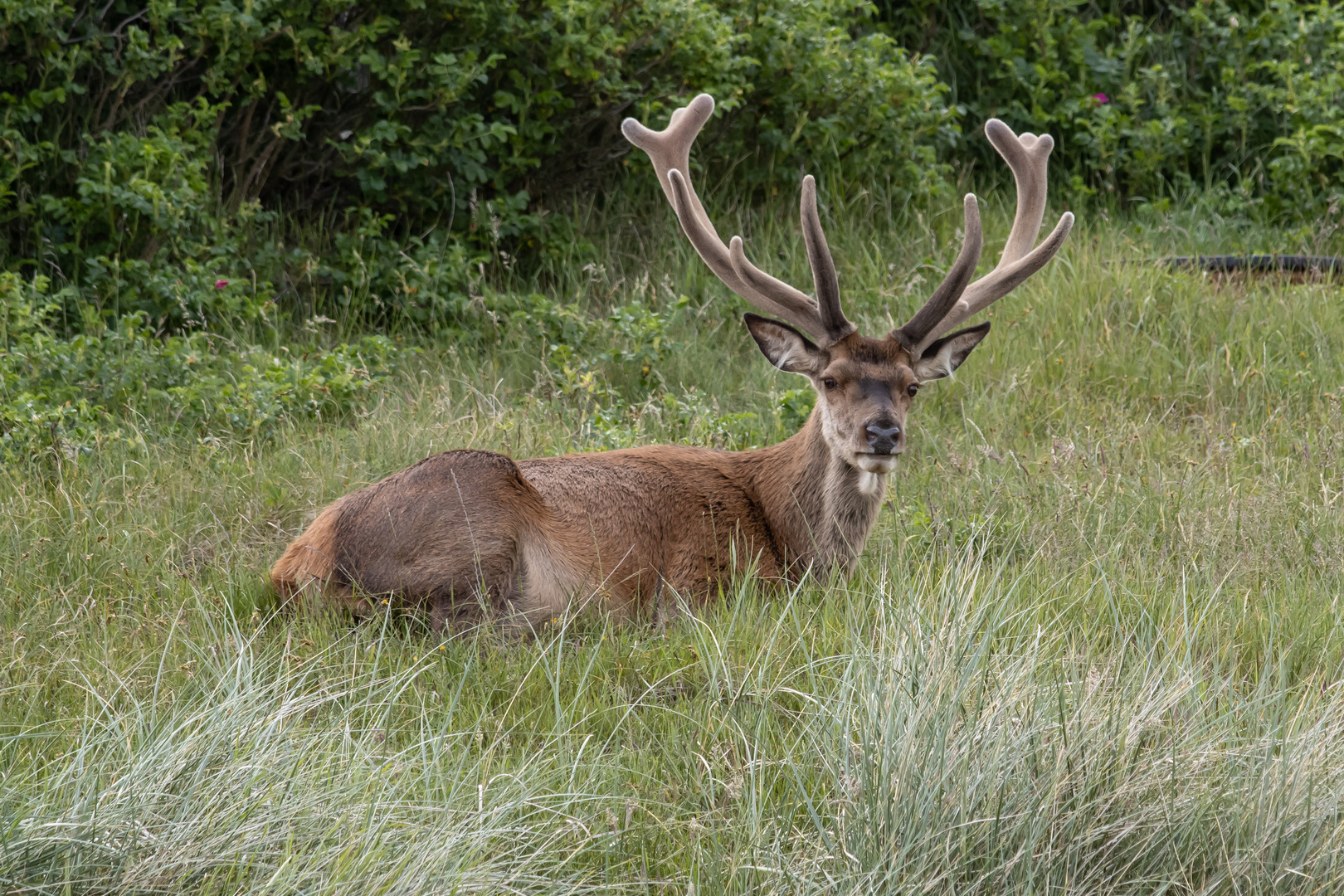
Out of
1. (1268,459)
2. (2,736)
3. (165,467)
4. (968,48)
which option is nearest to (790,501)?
(1268,459)

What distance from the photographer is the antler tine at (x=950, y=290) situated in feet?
16.7

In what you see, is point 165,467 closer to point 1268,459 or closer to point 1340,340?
point 1268,459

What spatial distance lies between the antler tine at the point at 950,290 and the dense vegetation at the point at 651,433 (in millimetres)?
673

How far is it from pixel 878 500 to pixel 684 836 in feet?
7.45

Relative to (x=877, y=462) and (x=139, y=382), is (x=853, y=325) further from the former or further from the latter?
(x=139, y=382)

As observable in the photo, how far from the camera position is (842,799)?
2.92 m

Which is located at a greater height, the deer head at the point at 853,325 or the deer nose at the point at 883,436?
the deer head at the point at 853,325

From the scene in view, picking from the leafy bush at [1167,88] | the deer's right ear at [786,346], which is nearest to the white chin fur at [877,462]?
the deer's right ear at [786,346]

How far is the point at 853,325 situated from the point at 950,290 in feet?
1.23

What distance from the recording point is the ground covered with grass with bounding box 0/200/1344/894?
284 centimetres

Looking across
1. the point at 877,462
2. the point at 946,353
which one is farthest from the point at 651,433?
the point at 877,462

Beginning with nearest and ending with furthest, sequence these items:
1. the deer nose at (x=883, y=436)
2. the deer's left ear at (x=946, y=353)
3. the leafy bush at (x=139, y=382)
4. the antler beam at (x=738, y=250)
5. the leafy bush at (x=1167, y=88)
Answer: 1. the deer nose at (x=883, y=436)
2. the antler beam at (x=738, y=250)
3. the deer's left ear at (x=946, y=353)
4. the leafy bush at (x=139, y=382)
5. the leafy bush at (x=1167, y=88)

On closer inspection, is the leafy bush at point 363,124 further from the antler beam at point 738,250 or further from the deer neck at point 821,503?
the deer neck at point 821,503

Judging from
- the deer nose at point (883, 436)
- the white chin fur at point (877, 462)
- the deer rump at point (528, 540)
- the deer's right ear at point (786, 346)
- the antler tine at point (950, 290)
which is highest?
the antler tine at point (950, 290)
